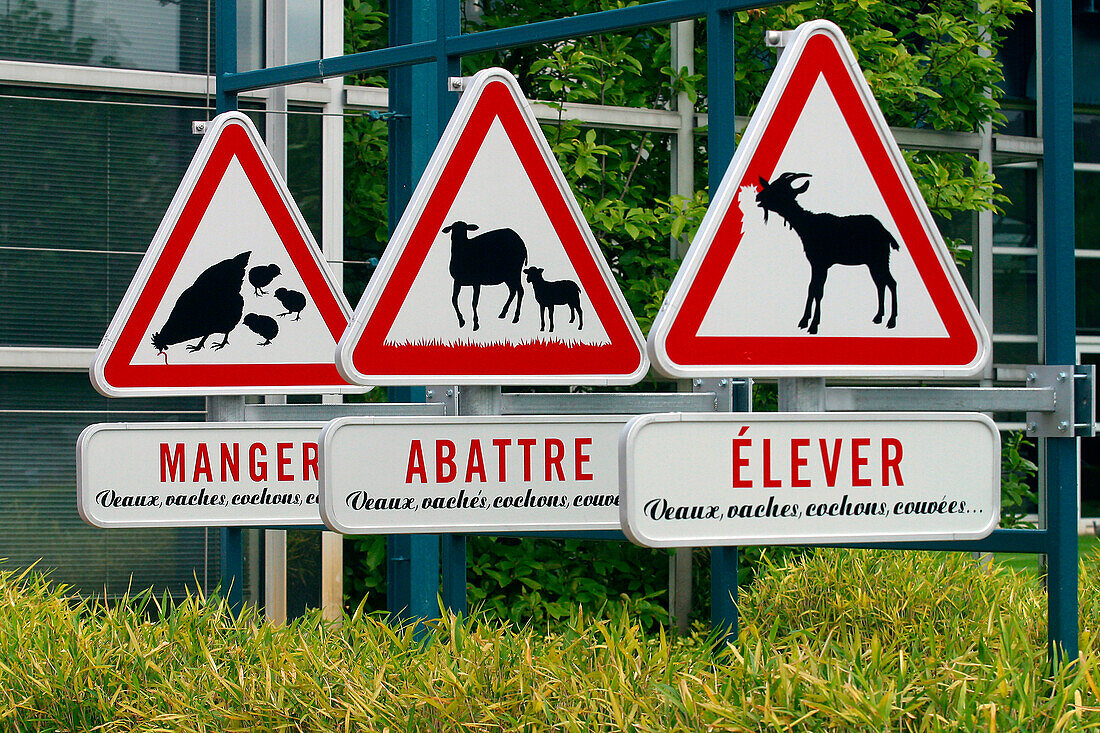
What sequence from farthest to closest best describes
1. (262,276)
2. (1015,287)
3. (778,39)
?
1. (1015,287)
2. (262,276)
3. (778,39)

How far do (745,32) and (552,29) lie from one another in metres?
4.34

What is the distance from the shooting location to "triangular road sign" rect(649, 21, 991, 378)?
2.63m

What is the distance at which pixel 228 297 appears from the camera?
4.47 meters

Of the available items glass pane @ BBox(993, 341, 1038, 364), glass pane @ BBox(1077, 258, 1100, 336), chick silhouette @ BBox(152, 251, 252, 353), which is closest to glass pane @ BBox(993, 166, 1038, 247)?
glass pane @ BBox(1077, 258, 1100, 336)

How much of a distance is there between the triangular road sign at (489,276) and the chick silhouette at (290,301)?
1.22m

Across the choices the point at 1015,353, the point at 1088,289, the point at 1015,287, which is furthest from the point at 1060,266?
the point at 1088,289

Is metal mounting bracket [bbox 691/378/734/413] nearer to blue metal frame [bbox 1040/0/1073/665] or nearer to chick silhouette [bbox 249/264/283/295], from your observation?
blue metal frame [bbox 1040/0/1073/665]

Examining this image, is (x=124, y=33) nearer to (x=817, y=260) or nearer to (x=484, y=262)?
(x=484, y=262)

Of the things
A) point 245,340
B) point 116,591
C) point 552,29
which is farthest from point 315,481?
point 116,591

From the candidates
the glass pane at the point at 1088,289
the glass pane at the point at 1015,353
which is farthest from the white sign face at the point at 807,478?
the glass pane at the point at 1088,289

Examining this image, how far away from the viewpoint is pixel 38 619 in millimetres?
5180

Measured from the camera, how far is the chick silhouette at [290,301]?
4547mm

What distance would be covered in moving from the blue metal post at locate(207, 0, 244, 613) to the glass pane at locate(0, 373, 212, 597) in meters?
2.06

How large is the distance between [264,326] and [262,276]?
0.48 ft
